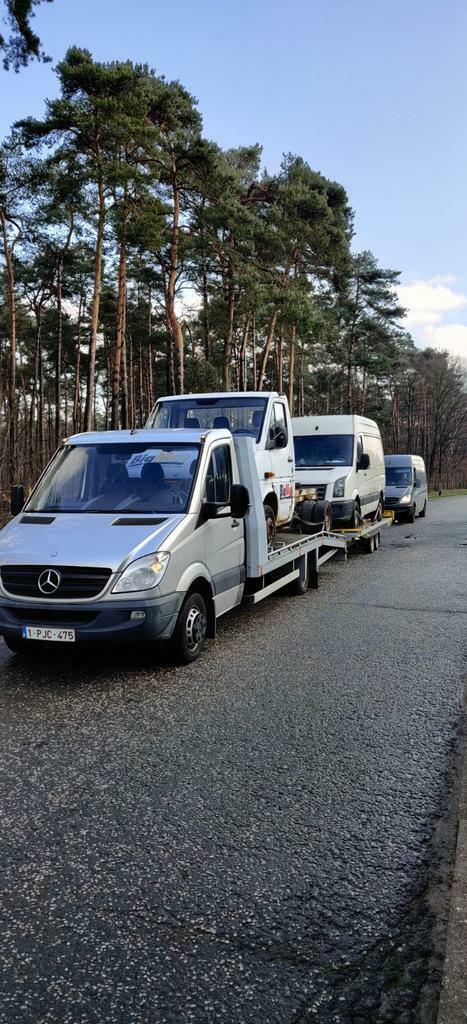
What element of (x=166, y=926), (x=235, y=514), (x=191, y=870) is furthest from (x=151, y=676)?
(x=166, y=926)

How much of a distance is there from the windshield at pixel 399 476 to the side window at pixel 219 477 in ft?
56.3

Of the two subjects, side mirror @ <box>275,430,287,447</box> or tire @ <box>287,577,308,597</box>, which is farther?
tire @ <box>287,577,308,597</box>

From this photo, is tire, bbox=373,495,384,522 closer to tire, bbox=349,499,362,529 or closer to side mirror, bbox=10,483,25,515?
tire, bbox=349,499,362,529

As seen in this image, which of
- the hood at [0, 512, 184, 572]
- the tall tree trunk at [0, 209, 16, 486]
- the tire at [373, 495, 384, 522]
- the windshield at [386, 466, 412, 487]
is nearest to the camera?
the hood at [0, 512, 184, 572]

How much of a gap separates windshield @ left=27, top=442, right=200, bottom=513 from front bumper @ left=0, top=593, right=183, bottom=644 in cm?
116

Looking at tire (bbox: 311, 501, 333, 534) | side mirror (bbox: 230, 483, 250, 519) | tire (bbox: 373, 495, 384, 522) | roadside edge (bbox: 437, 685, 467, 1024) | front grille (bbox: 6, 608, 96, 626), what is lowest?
roadside edge (bbox: 437, 685, 467, 1024)

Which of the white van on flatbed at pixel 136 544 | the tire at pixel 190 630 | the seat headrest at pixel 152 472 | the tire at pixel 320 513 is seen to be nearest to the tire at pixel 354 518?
the tire at pixel 320 513

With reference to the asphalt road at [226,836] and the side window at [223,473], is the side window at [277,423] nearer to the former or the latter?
the side window at [223,473]

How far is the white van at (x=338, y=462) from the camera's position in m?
13.2

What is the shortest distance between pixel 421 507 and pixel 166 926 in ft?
82.2

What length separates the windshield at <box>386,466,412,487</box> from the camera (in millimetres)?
23766

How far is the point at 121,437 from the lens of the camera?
289 inches

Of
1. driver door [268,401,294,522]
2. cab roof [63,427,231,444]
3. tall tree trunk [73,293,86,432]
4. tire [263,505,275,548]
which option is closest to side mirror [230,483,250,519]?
cab roof [63,427,231,444]

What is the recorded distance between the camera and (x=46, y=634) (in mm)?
5641
